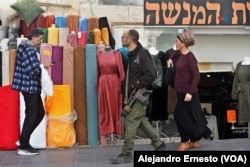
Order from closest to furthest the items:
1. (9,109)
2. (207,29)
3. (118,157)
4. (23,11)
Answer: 1. (118,157)
2. (9,109)
3. (23,11)
4. (207,29)

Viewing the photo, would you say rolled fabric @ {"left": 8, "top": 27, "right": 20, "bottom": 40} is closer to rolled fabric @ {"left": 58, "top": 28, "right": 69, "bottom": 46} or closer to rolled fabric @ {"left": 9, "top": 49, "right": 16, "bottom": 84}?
rolled fabric @ {"left": 9, "top": 49, "right": 16, "bottom": 84}

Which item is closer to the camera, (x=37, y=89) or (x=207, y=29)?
(x=37, y=89)

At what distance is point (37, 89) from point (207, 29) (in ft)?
10.1

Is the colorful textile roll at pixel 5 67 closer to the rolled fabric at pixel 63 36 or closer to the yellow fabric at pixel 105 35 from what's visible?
the rolled fabric at pixel 63 36

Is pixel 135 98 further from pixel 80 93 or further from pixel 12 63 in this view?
pixel 12 63

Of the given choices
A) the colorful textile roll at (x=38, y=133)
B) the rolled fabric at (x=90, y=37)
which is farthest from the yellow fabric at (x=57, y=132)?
the rolled fabric at (x=90, y=37)

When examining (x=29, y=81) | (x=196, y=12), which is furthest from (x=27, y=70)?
(x=196, y=12)

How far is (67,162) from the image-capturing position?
6.54m

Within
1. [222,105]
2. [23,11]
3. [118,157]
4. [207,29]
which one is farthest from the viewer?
[222,105]

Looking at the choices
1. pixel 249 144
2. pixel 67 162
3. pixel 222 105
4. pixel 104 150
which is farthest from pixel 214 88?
pixel 67 162

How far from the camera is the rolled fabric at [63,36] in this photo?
761cm

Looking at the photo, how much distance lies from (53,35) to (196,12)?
231 centimetres

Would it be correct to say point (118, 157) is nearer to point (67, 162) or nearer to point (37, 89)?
point (67, 162)

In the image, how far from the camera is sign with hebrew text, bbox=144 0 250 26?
8164 millimetres
